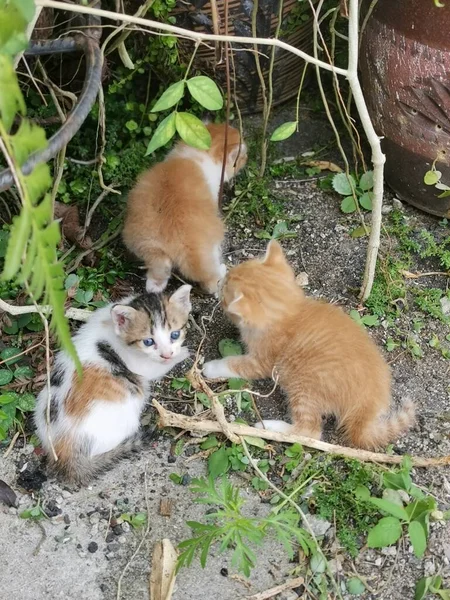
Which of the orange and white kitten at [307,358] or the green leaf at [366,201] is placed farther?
the green leaf at [366,201]

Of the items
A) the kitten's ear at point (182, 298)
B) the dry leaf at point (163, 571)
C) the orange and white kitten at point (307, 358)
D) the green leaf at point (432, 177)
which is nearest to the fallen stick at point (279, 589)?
the dry leaf at point (163, 571)

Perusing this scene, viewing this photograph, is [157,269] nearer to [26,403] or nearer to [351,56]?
[26,403]

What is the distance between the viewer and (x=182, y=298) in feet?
7.75

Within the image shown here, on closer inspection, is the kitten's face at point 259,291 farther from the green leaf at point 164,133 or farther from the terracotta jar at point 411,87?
the terracotta jar at point 411,87

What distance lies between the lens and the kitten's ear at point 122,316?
7.22 feet

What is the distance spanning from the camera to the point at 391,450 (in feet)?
7.04

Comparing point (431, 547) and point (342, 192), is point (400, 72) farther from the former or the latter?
point (431, 547)

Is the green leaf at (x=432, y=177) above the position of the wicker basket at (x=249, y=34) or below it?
below

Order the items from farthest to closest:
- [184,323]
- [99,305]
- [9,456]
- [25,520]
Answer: [99,305] → [184,323] → [9,456] → [25,520]

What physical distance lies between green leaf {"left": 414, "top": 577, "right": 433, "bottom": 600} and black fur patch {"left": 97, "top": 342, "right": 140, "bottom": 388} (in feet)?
3.34

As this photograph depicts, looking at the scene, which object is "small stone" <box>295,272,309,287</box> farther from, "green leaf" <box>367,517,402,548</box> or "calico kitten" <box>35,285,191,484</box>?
"green leaf" <box>367,517,402,548</box>

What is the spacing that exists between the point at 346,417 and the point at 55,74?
6.65 feet

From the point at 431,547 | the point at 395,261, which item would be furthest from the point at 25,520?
the point at 395,261

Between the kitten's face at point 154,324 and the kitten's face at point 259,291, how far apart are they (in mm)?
165
